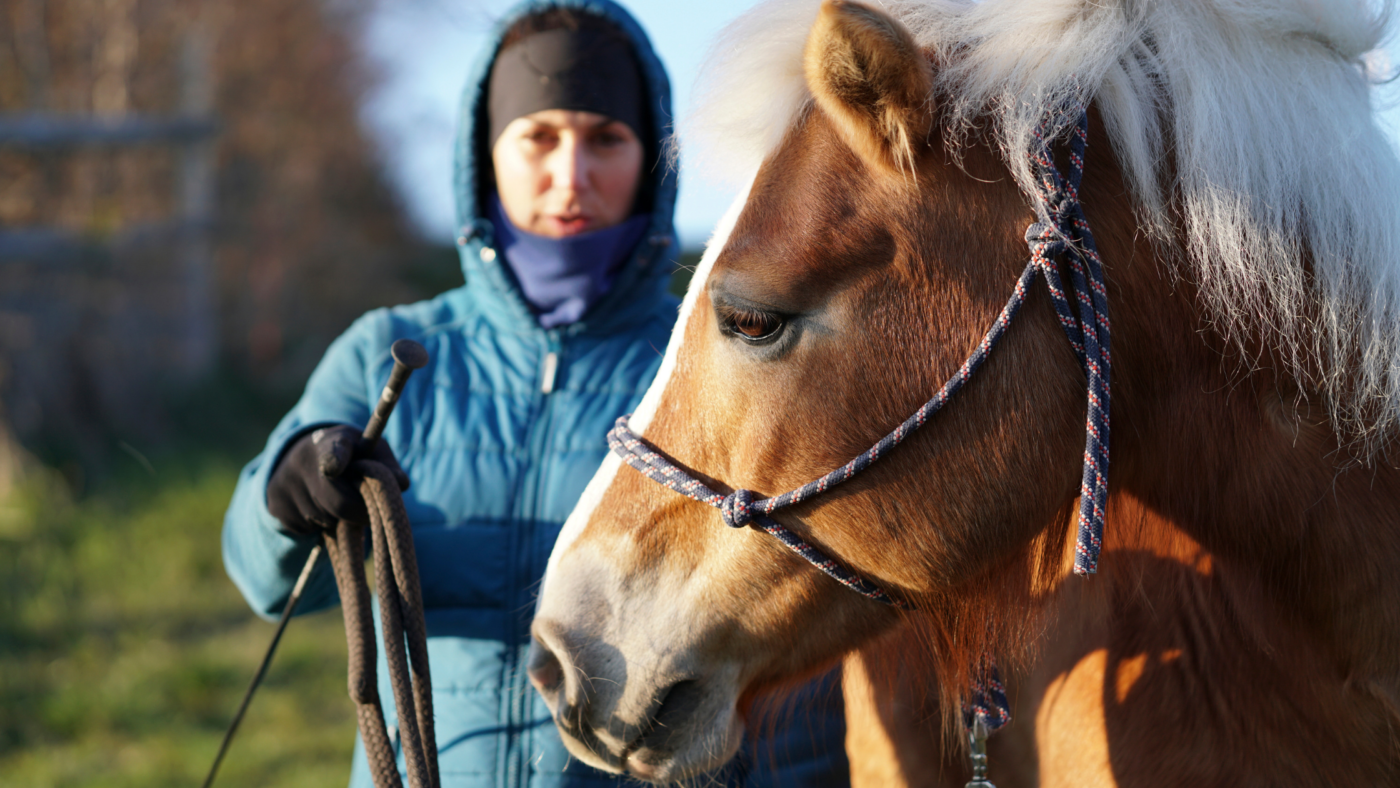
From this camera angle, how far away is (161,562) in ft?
17.6

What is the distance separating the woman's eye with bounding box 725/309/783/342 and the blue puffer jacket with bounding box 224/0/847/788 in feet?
2.20

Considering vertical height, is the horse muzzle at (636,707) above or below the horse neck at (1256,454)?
below

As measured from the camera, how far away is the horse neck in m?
1.27

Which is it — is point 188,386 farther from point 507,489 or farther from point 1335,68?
point 1335,68

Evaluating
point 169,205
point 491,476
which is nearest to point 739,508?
point 491,476

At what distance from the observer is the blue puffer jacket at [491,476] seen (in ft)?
5.84

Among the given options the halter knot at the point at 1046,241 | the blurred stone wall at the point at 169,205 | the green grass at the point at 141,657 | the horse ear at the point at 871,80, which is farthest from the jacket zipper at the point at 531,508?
the blurred stone wall at the point at 169,205

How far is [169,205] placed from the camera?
316 inches

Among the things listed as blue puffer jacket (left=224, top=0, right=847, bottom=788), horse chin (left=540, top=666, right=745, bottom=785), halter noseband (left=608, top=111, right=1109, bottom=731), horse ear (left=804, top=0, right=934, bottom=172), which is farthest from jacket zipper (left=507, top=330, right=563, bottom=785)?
horse ear (left=804, top=0, right=934, bottom=172)

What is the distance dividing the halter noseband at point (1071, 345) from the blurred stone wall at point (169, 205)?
6.16 metres

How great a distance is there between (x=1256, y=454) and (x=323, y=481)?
4.37 feet

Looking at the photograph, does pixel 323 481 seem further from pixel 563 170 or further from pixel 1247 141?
pixel 1247 141

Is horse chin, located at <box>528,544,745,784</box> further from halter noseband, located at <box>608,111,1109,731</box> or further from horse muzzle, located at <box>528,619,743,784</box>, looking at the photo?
halter noseband, located at <box>608,111,1109,731</box>

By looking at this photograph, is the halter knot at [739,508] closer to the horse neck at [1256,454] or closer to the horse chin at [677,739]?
the horse chin at [677,739]
